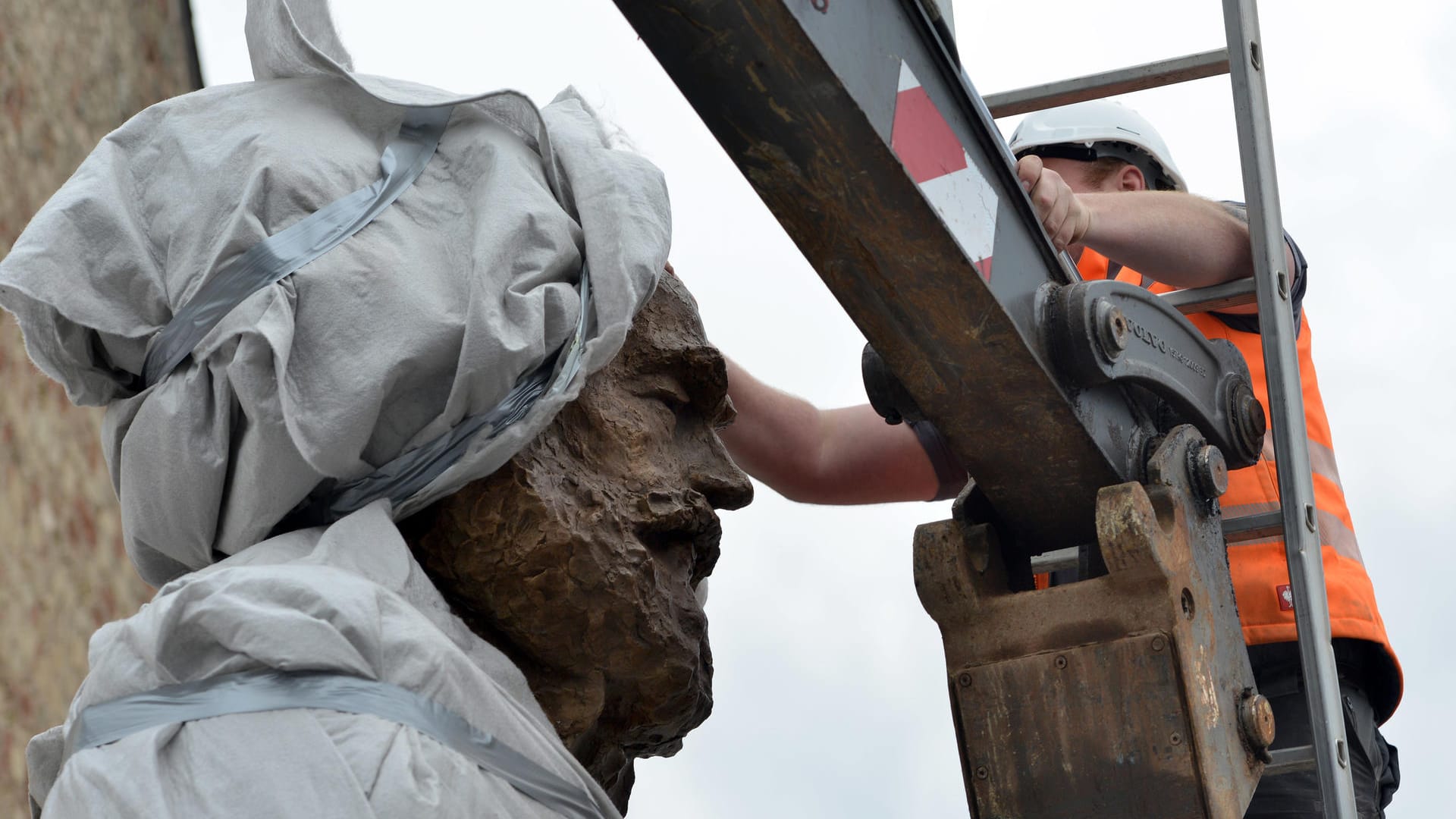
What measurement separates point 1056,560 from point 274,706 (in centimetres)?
135

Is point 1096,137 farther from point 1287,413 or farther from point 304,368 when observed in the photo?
point 304,368

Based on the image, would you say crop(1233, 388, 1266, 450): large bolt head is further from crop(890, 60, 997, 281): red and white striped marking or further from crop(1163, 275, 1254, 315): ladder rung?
crop(890, 60, 997, 281): red and white striped marking

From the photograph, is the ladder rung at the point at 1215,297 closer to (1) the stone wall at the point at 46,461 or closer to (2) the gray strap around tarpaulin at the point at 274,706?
(2) the gray strap around tarpaulin at the point at 274,706

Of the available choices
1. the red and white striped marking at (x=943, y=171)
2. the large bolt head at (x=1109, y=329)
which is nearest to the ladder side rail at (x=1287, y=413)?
the large bolt head at (x=1109, y=329)

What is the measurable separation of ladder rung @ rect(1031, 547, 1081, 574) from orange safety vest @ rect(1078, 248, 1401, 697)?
0.48 meters

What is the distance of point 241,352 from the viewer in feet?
6.19

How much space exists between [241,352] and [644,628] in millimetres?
604

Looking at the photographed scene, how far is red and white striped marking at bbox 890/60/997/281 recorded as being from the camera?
218cm

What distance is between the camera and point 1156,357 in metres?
2.62

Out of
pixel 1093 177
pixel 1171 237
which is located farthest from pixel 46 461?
A: pixel 1171 237

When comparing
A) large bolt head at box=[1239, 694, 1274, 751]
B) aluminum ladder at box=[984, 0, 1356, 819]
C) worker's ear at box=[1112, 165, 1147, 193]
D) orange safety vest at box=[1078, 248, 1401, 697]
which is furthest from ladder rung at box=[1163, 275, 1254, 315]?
worker's ear at box=[1112, 165, 1147, 193]

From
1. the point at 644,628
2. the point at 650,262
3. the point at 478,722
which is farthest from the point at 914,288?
the point at 478,722

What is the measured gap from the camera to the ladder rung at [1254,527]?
Answer: 9.09ft

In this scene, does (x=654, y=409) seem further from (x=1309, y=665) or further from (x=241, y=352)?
(x=1309, y=665)
